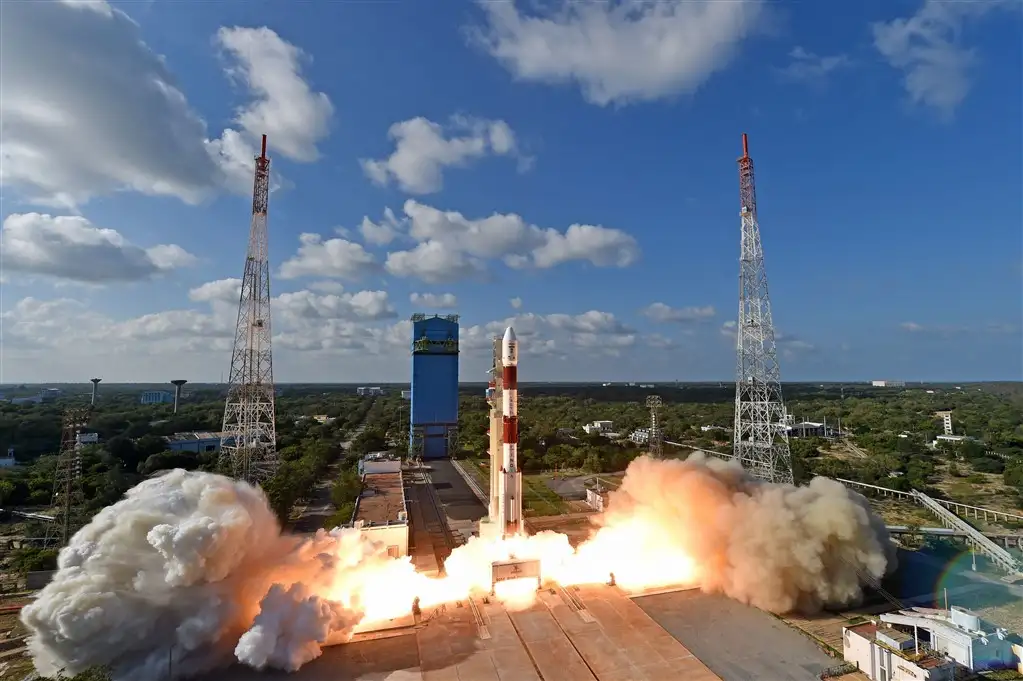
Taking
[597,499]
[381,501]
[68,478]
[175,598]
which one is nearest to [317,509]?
[381,501]

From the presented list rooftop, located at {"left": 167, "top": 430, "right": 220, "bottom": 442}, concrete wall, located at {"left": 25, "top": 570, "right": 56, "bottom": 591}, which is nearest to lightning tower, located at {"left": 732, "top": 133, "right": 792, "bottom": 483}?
concrete wall, located at {"left": 25, "top": 570, "right": 56, "bottom": 591}

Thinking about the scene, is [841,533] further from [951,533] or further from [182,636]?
[182,636]

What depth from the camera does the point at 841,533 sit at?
86.6 ft

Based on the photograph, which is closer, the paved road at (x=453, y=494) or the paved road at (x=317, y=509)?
the paved road at (x=317, y=509)

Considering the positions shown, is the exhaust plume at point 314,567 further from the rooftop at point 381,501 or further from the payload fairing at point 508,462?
the rooftop at point 381,501

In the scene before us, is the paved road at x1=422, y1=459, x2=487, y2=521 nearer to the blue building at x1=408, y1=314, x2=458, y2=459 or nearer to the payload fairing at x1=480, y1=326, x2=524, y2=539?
the blue building at x1=408, y1=314, x2=458, y2=459

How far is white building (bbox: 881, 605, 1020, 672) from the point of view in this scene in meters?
20.3

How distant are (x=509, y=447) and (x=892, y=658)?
18020mm

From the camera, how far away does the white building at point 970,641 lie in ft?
66.5

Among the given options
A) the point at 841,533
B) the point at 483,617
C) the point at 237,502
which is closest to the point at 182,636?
the point at 237,502

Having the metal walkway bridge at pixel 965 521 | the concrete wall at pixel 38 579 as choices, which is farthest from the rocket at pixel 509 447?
the concrete wall at pixel 38 579

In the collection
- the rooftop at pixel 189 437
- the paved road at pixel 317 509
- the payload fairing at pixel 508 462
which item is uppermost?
the payload fairing at pixel 508 462

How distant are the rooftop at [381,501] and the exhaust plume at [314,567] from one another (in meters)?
6.94

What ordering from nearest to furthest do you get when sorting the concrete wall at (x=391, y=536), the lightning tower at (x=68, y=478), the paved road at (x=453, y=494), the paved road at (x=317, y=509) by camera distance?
1. the concrete wall at (x=391, y=536)
2. the lightning tower at (x=68, y=478)
3. the paved road at (x=317, y=509)
4. the paved road at (x=453, y=494)
